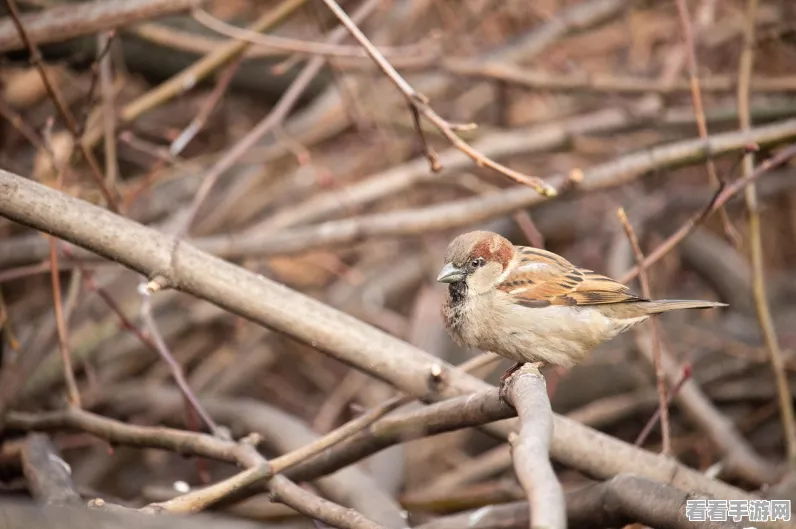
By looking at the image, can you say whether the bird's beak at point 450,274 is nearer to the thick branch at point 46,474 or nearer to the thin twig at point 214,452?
the thin twig at point 214,452

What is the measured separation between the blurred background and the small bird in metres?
0.63

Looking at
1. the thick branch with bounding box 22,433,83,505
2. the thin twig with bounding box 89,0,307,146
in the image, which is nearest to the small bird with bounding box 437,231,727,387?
the thick branch with bounding box 22,433,83,505

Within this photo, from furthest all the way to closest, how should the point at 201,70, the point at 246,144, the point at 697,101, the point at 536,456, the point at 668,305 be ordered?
the point at 201,70
the point at 246,144
the point at 697,101
the point at 668,305
the point at 536,456

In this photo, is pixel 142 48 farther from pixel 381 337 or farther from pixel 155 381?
pixel 381 337

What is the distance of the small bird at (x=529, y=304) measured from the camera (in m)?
2.12

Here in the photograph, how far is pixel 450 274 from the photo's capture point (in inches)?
84.2

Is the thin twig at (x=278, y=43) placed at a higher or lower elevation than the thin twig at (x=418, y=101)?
higher

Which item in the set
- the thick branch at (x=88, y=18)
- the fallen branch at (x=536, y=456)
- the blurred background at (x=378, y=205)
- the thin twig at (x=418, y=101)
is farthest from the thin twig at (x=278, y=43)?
the fallen branch at (x=536, y=456)

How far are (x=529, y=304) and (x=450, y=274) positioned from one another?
0.23 m

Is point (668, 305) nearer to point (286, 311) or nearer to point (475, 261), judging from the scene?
point (475, 261)

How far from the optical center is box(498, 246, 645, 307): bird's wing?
2230 millimetres

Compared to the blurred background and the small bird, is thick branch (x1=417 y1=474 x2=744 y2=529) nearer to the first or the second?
the small bird

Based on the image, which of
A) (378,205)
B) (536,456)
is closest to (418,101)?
(536,456)

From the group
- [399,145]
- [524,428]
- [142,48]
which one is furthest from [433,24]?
[524,428]
